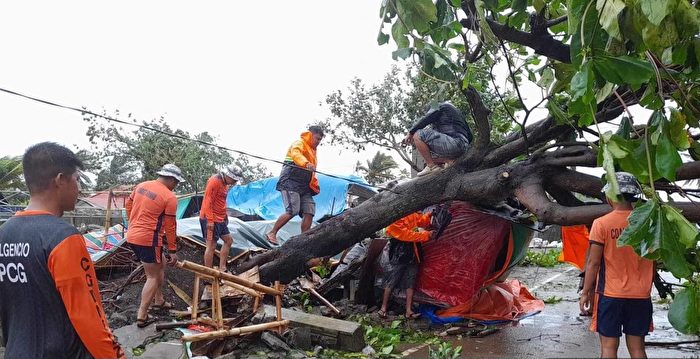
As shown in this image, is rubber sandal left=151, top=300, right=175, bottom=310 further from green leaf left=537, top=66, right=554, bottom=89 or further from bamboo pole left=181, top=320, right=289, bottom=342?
green leaf left=537, top=66, right=554, bottom=89

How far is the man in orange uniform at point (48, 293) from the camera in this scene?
2027mm

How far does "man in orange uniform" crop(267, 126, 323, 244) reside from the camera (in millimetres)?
7426

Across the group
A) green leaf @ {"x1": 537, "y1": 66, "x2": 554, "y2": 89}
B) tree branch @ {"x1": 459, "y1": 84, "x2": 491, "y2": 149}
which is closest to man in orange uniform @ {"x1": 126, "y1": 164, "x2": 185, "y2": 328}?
tree branch @ {"x1": 459, "y1": 84, "x2": 491, "y2": 149}

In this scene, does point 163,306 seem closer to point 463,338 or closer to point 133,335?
point 133,335

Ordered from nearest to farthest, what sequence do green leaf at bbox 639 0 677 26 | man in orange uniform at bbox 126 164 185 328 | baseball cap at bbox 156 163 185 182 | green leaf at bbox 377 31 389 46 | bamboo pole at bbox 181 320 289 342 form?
green leaf at bbox 639 0 677 26 < green leaf at bbox 377 31 389 46 < bamboo pole at bbox 181 320 289 342 < man in orange uniform at bbox 126 164 185 328 < baseball cap at bbox 156 163 185 182

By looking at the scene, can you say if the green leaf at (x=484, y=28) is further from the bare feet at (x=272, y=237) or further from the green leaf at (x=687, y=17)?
the bare feet at (x=272, y=237)

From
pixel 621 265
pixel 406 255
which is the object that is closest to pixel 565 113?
pixel 621 265

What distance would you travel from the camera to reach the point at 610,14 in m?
2.07

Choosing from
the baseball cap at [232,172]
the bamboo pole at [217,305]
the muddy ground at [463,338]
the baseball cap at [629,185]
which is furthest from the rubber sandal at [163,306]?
the baseball cap at [629,185]

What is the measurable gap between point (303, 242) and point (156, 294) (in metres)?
1.84

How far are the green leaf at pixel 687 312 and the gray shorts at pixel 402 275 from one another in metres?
4.12

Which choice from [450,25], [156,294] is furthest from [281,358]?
[450,25]

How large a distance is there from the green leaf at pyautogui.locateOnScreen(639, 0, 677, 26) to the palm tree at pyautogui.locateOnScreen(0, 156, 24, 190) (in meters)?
20.4

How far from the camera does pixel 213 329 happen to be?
193 inches
